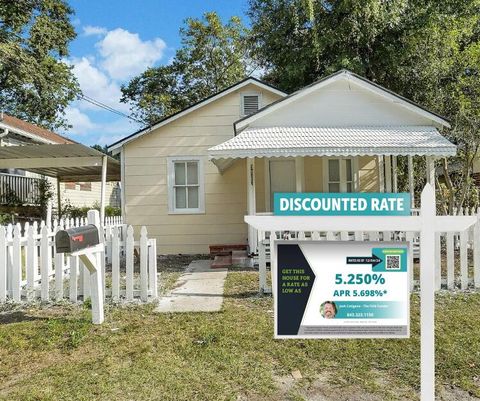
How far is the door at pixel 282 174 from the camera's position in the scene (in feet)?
40.0

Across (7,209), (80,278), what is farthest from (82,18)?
(80,278)

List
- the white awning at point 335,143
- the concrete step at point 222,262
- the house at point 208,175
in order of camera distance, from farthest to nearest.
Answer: the house at point 208,175 → the concrete step at point 222,262 → the white awning at point 335,143

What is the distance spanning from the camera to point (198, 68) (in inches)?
1277

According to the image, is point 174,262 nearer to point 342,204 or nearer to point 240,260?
point 240,260

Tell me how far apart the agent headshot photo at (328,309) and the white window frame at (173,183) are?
10028 mm

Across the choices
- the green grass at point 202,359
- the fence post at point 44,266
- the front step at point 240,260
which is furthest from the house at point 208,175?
the green grass at point 202,359

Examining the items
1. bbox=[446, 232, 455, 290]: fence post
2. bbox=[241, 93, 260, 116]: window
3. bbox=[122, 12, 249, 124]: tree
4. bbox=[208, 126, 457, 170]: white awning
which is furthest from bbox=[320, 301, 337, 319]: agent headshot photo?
bbox=[122, 12, 249, 124]: tree

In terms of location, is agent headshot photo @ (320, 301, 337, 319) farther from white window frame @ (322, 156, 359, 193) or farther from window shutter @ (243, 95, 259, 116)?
window shutter @ (243, 95, 259, 116)

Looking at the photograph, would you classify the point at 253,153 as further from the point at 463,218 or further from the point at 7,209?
the point at 7,209

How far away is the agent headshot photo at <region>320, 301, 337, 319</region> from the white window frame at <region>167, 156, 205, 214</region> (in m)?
10.0

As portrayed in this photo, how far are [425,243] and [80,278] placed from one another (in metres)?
5.04

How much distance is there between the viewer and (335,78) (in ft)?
36.1

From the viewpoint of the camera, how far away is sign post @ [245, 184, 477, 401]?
281 cm

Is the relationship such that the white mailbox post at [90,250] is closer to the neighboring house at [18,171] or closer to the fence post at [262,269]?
the fence post at [262,269]
